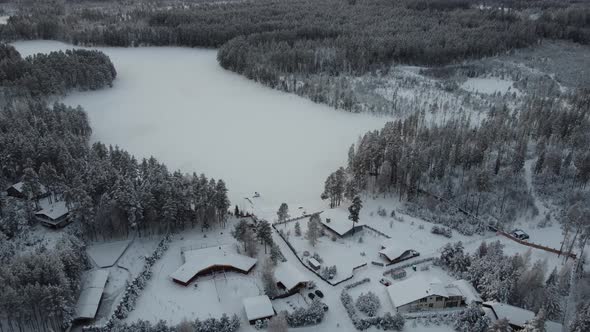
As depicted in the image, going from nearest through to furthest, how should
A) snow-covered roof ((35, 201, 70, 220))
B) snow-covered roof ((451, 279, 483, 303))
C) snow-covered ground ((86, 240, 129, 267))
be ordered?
snow-covered roof ((451, 279, 483, 303))
snow-covered ground ((86, 240, 129, 267))
snow-covered roof ((35, 201, 70, 220))

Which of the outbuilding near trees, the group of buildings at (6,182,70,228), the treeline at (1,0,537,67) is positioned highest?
the treeline at (1,0,537,67)

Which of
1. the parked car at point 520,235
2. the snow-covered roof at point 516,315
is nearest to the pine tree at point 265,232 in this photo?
the snow-covered roof at point 516,315

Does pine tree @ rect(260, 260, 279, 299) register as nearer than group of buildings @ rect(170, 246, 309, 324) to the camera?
No

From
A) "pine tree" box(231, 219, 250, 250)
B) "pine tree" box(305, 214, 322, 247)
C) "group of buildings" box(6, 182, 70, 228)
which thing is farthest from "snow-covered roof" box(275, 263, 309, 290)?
"group of buildings" box(6, 182, 70, 228)

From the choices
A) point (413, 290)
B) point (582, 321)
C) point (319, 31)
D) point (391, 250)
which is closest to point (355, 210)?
point (391, 250)

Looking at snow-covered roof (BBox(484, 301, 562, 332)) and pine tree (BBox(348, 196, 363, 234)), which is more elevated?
pine tree (BBox(348, 196, 363, 234))

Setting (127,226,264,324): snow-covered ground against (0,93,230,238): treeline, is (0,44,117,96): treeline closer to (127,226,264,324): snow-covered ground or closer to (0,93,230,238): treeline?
(0,93,230,238): treeline

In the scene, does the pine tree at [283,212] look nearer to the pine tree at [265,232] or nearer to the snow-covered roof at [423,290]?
the pine tree at [265,232]
